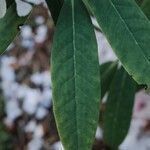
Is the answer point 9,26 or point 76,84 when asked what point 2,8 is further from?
point 76,84

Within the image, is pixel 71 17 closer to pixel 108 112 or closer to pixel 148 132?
pixel 108 112

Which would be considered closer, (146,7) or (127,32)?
(127,32)

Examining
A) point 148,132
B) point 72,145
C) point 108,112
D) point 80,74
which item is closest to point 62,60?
point 80,74

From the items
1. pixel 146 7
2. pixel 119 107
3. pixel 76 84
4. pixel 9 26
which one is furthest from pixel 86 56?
pixel 119 107

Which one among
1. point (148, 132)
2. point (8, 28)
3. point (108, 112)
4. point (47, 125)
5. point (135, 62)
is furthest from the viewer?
point (47, 125)

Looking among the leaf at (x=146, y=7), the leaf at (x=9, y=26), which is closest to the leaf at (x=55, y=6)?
the leaf at (x=9, y=26)

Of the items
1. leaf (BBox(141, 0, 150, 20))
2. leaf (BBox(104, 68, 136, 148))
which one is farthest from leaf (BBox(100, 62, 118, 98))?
leaf (BBox(141, 0, 150, 20))

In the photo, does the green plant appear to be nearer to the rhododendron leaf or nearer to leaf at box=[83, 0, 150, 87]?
leaf at box=[83, 0, 150, 87]
